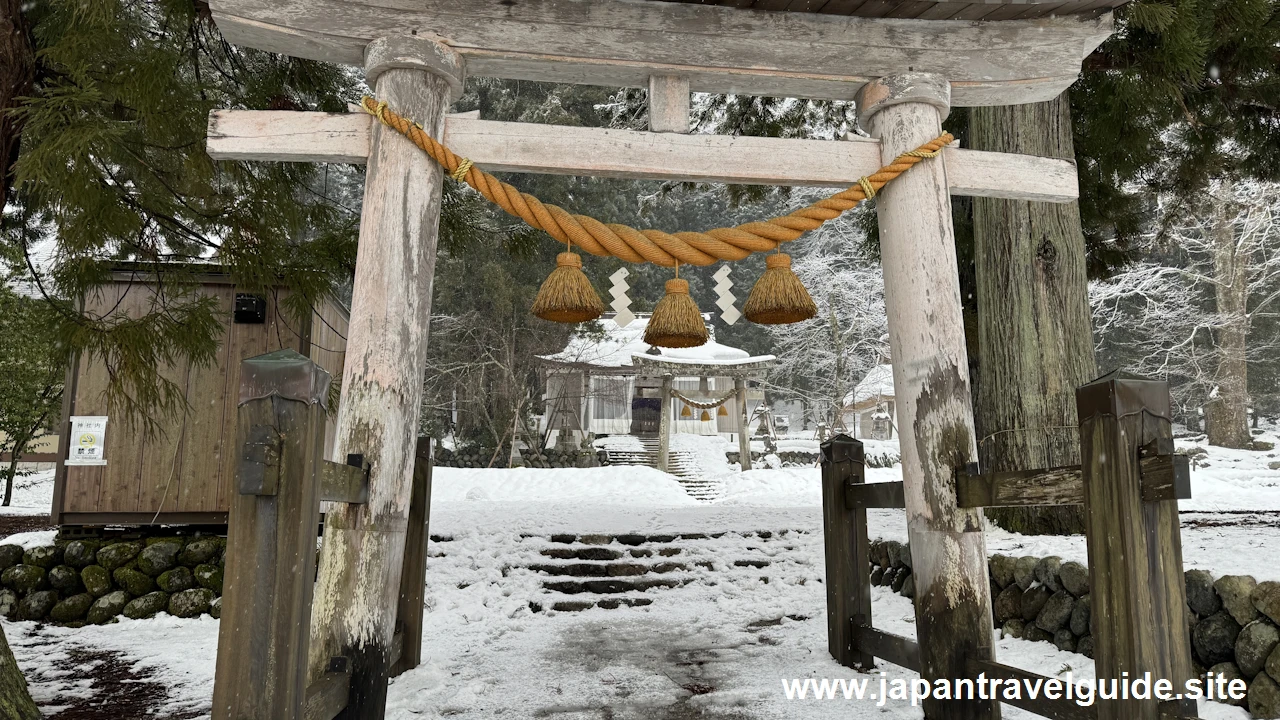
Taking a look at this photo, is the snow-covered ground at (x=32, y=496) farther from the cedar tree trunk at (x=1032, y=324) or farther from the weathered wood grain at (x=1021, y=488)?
the weathered wood grain at (x=1021, y=488)

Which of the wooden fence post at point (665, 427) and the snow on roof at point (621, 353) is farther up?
the snow on roof at point (621, 353)

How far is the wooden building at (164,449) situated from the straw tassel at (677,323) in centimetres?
306

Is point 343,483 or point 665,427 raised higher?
point 665,427

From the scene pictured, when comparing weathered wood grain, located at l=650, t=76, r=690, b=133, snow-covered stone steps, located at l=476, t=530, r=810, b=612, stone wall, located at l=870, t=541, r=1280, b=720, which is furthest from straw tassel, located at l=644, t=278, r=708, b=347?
snow-covered stone steps, located at l=476, t=530, r=810, b=612

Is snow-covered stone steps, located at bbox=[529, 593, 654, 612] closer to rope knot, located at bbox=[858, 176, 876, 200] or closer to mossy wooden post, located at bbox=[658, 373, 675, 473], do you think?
rope knot, located at bbox=[858, 176, 876, 200]

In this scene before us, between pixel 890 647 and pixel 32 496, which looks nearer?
pixel 890 647

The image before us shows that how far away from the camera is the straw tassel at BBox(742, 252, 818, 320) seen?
363cm

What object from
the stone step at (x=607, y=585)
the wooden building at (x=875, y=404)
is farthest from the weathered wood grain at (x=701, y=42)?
the wooden building at (x=875, y=404)

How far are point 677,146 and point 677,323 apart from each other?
837mm

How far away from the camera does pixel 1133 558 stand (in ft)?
6.86

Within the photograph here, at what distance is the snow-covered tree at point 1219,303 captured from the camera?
1584 cm

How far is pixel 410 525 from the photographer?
4008 mm

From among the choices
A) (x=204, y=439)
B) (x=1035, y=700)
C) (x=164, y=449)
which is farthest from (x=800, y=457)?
(x=1035, y=700)

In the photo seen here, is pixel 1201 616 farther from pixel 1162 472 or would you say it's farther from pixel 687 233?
pixel 687 233
